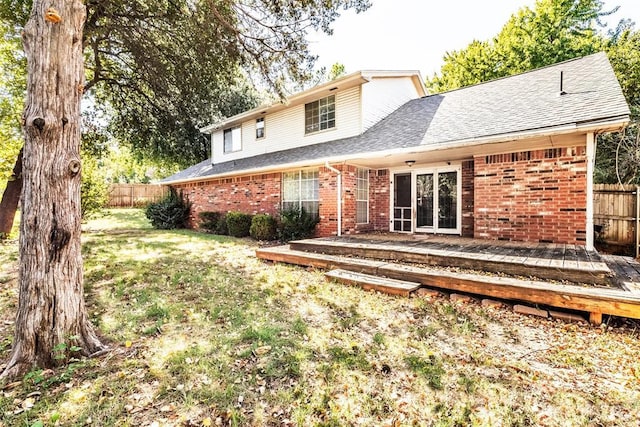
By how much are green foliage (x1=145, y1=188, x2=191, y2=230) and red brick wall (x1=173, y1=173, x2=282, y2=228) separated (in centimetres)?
45

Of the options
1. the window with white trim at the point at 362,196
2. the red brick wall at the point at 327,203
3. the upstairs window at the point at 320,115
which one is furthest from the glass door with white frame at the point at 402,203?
the upstairs window at the point at 320,115

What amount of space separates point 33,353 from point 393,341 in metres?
3.42

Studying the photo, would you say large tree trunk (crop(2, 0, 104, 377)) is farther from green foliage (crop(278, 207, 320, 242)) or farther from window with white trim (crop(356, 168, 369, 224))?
window with white trim (crop(356, 168, 369, 224))

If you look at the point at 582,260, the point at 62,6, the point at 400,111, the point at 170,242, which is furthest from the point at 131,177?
the point at 582,260

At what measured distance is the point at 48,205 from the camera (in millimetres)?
2697

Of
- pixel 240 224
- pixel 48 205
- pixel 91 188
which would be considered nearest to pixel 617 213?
pixel 48 205

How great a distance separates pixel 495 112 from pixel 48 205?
8.70m

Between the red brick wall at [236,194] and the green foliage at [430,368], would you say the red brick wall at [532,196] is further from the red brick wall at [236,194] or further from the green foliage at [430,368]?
the red brick wall at [236,194]

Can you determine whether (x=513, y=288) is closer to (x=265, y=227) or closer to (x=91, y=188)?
(x=265, y=227)

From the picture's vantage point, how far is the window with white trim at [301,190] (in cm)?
956

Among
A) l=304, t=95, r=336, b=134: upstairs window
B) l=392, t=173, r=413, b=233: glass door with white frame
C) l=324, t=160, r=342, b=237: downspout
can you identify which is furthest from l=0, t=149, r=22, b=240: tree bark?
l=392, t=173, r=413, b=233: glass door with white frame

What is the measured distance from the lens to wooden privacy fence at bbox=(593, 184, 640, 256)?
6.22 meters

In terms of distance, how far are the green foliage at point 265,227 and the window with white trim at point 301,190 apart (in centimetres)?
71

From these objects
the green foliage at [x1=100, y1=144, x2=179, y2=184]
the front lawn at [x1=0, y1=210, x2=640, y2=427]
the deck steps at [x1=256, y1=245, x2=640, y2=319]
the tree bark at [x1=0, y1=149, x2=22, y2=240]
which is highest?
the green foliage at [x1=100, y1=144, x2=179, y2=184]
